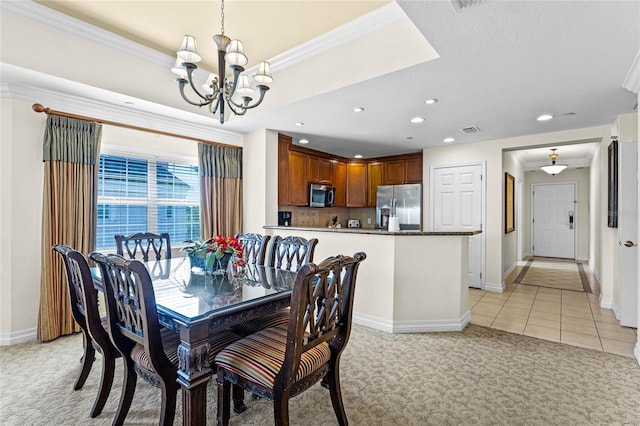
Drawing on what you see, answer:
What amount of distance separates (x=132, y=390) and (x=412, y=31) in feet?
10.1

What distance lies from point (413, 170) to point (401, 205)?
0.70 meters

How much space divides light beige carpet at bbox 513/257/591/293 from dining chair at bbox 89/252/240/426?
5778mm

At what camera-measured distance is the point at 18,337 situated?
2.87m

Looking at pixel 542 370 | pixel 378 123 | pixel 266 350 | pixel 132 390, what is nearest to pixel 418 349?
pixel 542 370

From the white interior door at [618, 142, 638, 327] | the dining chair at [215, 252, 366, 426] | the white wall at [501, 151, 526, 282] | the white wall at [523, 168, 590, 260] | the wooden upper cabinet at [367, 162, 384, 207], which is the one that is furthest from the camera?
the white wall at [523, 168, 590, 260]

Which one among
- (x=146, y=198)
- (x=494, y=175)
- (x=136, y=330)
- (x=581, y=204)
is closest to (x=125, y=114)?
(x=146, y=198)

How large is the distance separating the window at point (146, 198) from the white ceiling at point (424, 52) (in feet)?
3.19

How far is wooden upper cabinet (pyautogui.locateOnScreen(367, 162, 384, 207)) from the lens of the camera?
6215mm

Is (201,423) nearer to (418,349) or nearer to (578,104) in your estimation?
(418,349)

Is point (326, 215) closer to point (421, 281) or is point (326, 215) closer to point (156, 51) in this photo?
point (421, 281)

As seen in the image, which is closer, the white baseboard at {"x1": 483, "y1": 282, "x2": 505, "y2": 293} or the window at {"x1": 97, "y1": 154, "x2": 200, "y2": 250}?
the window at {"x1": 97, "y1": 154, "x2": 200, "y2": 250}

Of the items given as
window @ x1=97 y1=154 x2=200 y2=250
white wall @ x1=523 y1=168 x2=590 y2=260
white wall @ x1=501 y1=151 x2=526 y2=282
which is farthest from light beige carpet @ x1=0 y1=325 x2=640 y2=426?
white wall @ x1=523 y1=168 x2=590 y2=260

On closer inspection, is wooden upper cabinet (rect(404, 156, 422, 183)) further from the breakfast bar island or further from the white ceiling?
the breakfast bar island

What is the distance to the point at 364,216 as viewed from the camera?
264 inches
